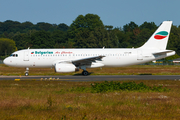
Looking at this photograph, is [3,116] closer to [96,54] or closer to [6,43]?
[96,54]

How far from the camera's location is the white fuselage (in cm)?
3262

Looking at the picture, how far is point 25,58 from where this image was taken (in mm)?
32750

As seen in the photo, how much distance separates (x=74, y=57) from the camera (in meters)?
32.8

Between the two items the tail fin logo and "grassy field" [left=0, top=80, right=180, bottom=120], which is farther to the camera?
the tail fin logo

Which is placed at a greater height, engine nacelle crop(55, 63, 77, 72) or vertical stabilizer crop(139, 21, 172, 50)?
vertical stabilizer crop(139, 21, 172, 50)

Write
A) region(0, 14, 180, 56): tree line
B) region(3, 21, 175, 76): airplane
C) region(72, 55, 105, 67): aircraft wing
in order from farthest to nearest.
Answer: region(0, 14, 180, 56): tree line → region(3, 21, 175, 76): airplane → region(72, 55, 105, 67): aircraft wing

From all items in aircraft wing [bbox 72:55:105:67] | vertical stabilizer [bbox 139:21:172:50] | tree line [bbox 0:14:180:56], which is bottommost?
aircraft wing [bbox 72:55:105:67]

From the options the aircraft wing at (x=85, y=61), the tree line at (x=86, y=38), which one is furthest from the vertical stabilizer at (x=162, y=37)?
the tree line at (x=86, y=38)

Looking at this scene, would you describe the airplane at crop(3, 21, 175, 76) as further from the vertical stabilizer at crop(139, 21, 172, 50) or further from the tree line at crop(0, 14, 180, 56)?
the tree line at crop(0, 14, 180, 56)

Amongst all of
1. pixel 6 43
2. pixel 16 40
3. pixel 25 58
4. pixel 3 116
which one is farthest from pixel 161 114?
pixel 16 40

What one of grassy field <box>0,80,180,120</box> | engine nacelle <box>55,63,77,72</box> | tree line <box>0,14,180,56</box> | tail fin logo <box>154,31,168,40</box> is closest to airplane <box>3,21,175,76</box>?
tail fin logo <box>154,31,168,40</box>

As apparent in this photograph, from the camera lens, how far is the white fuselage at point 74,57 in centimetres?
3262

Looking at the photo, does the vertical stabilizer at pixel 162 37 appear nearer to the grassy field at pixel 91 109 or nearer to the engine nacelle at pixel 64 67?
the engine nacelle at pixel 64 67

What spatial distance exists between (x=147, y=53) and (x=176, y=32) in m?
90.4
